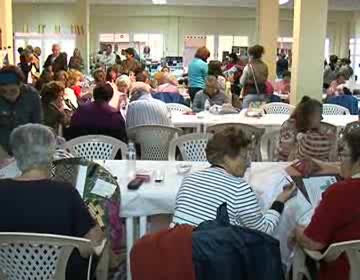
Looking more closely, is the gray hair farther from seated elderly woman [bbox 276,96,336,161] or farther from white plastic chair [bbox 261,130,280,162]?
white plastic chair [bbox 261,130,280,162]

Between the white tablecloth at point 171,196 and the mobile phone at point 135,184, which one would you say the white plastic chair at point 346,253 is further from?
the mobile phone at point 135,184

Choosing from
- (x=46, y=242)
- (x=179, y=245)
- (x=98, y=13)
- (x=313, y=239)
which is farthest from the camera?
(x=98, y=13)

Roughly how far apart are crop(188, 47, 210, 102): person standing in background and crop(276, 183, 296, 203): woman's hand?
19.3ft

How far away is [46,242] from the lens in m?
2.27

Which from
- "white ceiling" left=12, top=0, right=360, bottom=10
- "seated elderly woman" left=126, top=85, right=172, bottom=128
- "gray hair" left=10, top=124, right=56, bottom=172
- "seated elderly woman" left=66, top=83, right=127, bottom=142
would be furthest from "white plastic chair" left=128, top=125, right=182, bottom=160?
"white ceiling" left=12, top=0, right=360, bottom=10

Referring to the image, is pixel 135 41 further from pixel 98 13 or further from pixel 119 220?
pixel 119 220

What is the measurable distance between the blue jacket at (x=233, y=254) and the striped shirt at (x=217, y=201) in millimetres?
501

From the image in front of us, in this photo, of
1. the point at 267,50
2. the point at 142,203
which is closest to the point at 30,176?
the point at 142,203

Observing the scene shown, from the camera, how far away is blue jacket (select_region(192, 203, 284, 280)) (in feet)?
6.35

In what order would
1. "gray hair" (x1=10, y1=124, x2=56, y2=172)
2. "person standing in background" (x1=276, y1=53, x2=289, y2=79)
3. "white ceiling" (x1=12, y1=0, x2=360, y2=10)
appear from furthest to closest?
"white ceiling" (x1=12, y1=0, x2=360, y2=10) < "person standing in background" (x1=276, y1=53, x2=289, y2=79) < "gray hair" (x1=10, y1=124, x2=56, y2=172)

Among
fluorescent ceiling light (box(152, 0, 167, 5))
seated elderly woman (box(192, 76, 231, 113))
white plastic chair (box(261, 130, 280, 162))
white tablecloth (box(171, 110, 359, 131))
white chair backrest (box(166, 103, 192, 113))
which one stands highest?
fluorescent ceiling light (box(152, 0, 167, 5))

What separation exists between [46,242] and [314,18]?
5.88 meters

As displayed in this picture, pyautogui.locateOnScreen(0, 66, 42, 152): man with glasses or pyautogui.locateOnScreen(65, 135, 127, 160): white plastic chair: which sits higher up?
pyautogui.locateOnScreen(0, 66, 42, 152): man with glasses

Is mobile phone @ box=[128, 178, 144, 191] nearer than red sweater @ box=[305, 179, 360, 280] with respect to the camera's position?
No
